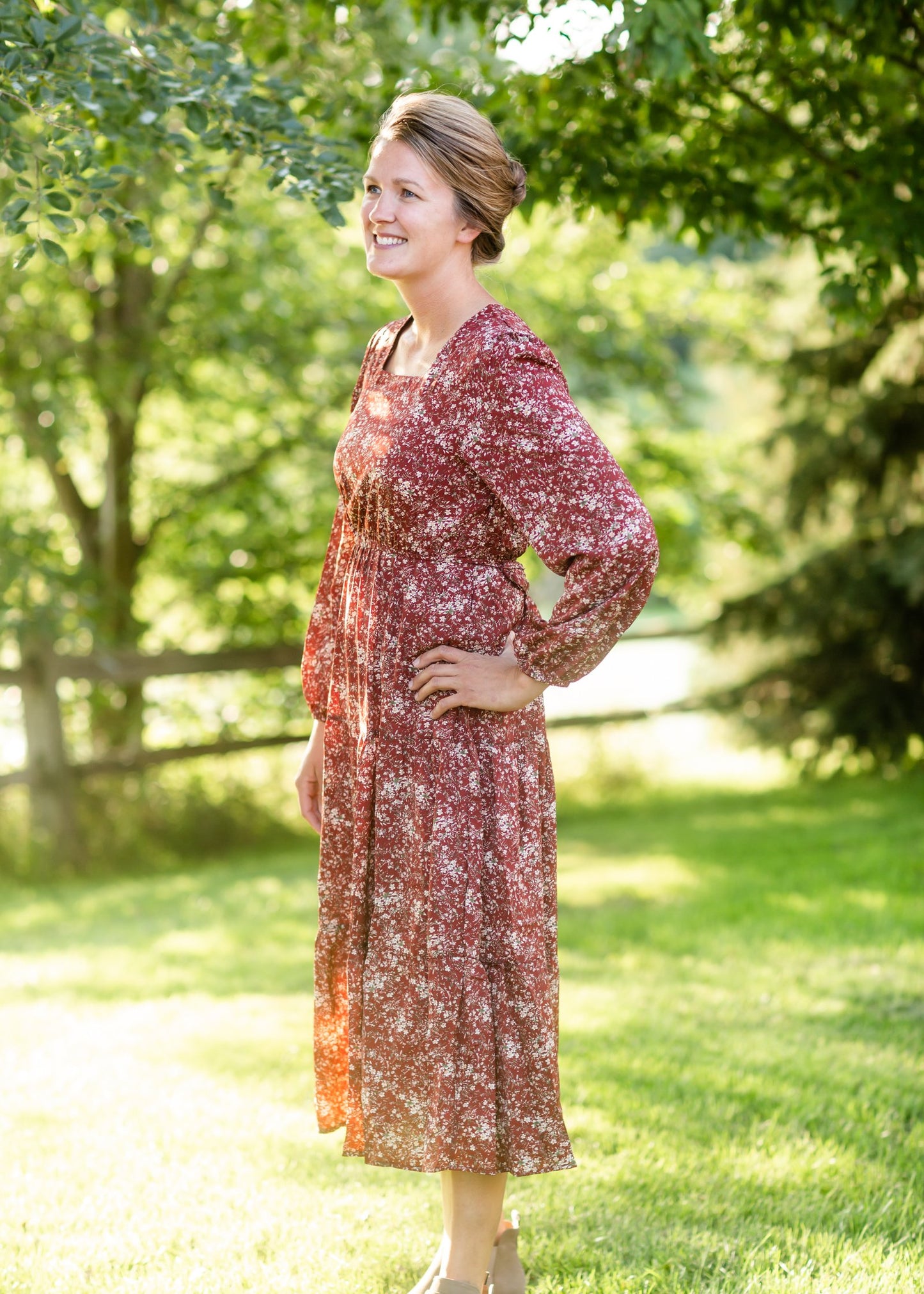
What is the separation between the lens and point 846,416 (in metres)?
8.96

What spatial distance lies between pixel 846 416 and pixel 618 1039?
20.1ft

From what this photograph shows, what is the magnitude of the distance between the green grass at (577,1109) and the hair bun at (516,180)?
6.56ft

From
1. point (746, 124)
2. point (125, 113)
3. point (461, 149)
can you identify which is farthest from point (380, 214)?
point (746, 124)

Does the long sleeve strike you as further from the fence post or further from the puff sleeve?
the fence post

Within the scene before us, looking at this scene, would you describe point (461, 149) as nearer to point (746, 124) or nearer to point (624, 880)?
point (746, 124)

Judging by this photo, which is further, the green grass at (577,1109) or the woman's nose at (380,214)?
the green grass at (577,1109)

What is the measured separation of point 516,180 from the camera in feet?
7.44

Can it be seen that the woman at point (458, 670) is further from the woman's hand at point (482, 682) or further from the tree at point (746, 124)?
the tree at point (746, 124)

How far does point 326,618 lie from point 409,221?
78 centimetres

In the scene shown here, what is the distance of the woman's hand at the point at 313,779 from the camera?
2617mm

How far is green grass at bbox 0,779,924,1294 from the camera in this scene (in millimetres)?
2584

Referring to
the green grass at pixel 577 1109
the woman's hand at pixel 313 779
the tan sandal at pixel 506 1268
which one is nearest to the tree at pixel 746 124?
the woman's hand at pixel 313 779

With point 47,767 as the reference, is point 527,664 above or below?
above

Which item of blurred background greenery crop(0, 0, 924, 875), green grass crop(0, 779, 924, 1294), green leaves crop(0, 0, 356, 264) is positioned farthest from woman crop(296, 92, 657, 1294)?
blurred background greenery crop(0, 0, 924, 875)
